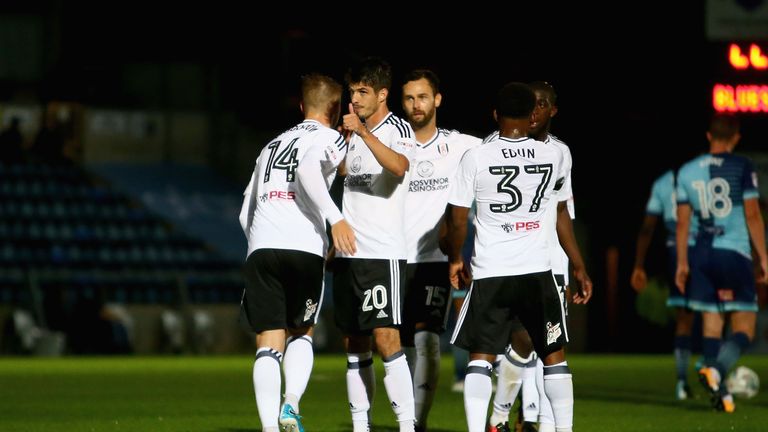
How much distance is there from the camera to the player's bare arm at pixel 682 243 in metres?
11.1

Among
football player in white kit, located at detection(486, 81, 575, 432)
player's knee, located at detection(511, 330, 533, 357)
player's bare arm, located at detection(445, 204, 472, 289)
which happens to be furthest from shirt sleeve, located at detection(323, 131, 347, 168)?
player's knee, located at detection(511, 330, 533, 357)

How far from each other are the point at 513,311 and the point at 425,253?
1209mm

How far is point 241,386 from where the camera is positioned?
14250 mm

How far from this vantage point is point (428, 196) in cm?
854

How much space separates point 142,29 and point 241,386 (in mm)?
19663

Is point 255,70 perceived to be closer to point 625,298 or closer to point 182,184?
point 182,184

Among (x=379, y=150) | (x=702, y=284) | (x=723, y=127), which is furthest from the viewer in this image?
(x=702, y=284)

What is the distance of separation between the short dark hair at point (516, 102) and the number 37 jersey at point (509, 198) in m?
0.14

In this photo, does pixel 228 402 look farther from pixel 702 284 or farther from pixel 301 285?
pixel 301 285

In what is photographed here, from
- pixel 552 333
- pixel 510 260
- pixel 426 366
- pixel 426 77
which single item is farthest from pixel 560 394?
pixel 426 77

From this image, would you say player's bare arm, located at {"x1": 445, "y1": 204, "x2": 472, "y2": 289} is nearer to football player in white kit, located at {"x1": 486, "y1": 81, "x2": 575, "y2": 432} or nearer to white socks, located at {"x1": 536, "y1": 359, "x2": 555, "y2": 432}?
football player in white kit, located at {"x1": 486, "y1": 81, "x2": 575, "y2": 432}

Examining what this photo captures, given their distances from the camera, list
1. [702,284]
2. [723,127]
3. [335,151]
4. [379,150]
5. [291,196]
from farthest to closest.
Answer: [702,284] < [723,127] < [291,196] < [335,151] < [379,150]

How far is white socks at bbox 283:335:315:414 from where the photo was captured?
25.7 feet

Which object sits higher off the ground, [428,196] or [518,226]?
[428,196]
